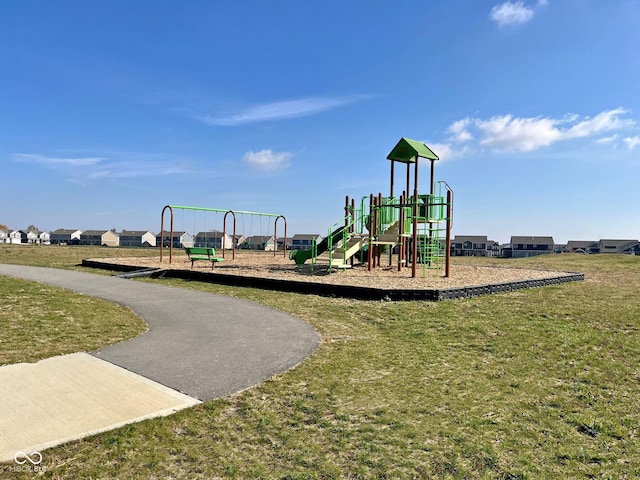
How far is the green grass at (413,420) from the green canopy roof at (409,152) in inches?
471

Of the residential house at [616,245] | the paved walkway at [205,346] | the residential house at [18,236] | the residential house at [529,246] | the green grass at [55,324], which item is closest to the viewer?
the paved walkway at [205,346]

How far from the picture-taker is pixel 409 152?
18.6 meters

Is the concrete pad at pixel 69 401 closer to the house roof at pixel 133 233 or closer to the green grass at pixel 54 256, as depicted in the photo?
Result: the green grass at pixel 54 256

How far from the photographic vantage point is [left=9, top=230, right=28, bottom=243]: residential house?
128 meters

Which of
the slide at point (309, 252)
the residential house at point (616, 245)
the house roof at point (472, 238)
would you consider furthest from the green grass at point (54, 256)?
the residential house at point (616, 245)

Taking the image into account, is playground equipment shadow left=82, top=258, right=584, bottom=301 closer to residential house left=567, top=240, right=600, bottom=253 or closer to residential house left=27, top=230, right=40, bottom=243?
residential house left=567, top=240, right=600, bottom=253

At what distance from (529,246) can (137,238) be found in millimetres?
102955

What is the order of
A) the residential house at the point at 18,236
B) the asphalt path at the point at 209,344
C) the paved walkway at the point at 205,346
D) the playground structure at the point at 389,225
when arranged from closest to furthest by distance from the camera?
the paved walkway at the point at 205,346, the asphalt path at the point at 209,344, the playground structure at the point at 389,225, the residential house at the point at 18,236

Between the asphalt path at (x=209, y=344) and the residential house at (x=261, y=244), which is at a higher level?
the residential house at (x=261, y=244)

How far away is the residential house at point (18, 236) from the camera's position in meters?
128

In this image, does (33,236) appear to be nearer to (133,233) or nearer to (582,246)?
(133,233)

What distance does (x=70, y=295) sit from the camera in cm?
1097

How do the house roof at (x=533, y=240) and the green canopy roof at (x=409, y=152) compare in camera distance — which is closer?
the green canopy roof at (x=409, y=152)

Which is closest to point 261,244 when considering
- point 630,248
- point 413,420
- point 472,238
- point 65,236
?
point 472,238
